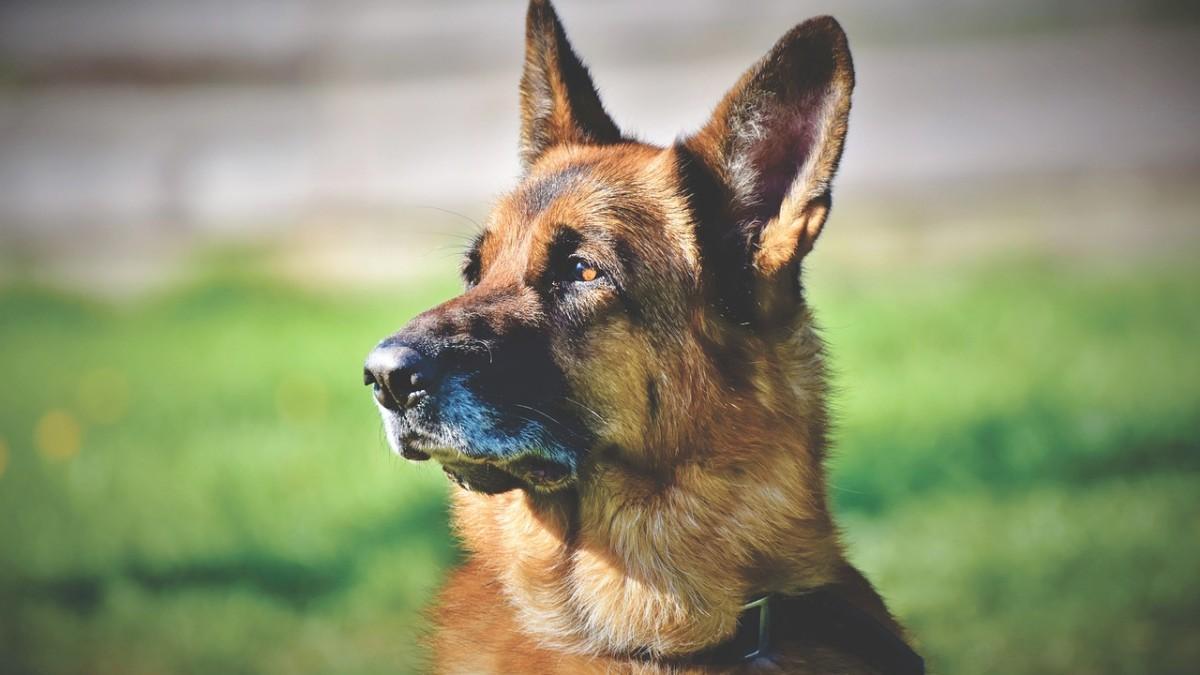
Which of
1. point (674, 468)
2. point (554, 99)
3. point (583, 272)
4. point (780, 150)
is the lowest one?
point (674, 468)

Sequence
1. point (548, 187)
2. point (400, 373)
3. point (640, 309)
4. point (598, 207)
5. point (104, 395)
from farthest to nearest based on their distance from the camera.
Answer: point (104, 395)
point (548, 187)
point (598, 207)
point (640, 309)
point (400, 373)

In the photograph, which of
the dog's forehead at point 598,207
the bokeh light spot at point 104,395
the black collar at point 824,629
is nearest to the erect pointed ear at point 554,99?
the dog's forehead at point 598,207

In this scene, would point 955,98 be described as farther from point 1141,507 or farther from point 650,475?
point 650,475

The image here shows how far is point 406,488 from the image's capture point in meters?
6.36

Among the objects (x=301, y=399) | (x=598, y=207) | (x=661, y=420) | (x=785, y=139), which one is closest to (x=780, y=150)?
(x=785, y=139)

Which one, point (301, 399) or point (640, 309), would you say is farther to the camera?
point (301, 399)

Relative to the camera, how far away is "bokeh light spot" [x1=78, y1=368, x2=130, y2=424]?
7.63 m

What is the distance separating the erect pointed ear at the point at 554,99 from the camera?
371cm

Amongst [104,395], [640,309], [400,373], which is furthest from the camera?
[104,395]

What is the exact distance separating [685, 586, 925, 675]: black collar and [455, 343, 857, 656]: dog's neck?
1.5 inches

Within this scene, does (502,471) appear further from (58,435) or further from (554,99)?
(58,435)

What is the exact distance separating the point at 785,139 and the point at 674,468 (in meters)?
0.96

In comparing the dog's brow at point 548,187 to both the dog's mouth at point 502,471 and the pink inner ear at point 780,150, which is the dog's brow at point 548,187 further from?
the dog's mouth at point 502,471

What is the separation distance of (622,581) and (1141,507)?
375cm
